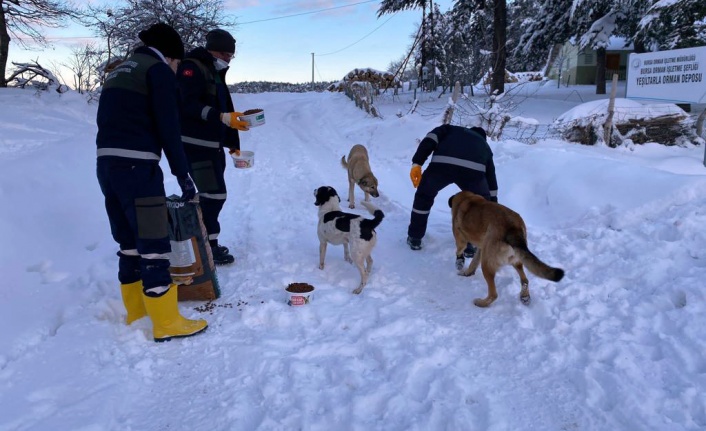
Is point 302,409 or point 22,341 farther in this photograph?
point 22,341

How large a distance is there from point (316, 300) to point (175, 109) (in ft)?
6.18

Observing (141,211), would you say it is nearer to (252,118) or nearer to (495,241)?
(252,118)

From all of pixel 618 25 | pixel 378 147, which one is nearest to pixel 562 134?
pixel 378 147

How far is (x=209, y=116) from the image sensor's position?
151 inches

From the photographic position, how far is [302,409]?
243 centimetres

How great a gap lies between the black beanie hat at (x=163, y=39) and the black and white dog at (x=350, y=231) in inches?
81.4

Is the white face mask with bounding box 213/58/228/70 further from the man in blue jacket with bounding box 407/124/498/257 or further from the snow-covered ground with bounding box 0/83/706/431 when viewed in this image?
the man in blue jacket with bounding box 407/124/498/257

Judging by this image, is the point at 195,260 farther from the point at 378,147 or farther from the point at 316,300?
the point at 378,147

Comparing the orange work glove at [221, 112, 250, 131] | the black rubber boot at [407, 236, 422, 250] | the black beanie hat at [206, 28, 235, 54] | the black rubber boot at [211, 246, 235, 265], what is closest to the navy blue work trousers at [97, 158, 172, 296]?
the orange work glove at [221, 112, 250, 131]

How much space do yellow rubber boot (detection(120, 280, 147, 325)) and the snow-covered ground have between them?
0.34 feet

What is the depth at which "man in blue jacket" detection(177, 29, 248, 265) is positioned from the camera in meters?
3.89

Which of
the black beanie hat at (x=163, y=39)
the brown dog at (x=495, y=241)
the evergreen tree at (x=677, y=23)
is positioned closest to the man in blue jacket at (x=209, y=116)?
the black beanie hat at (x=163, y=39)

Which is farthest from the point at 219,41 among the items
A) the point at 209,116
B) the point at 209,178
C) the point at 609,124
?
the point at 609,124

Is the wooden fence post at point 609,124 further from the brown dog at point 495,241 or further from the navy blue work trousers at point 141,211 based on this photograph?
the navy blue work trousers at point 141,211
